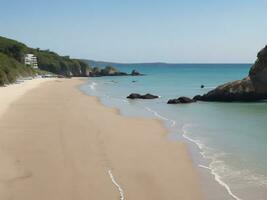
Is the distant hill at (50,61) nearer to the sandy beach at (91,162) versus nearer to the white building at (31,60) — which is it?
the white building at (31,60)

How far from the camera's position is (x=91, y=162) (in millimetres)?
18031

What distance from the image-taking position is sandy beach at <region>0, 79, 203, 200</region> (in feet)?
46.5

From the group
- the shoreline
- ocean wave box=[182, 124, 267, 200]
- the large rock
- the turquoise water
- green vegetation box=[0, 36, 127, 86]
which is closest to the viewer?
the shoreline

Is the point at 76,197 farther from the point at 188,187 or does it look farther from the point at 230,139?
the point at 230,139

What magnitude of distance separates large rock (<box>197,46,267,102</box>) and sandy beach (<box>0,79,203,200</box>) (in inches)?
809

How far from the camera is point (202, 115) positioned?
35.8m

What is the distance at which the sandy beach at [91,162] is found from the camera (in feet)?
46.5

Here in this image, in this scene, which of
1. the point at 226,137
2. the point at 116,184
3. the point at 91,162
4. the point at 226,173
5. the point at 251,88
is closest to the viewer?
the point at 116,184

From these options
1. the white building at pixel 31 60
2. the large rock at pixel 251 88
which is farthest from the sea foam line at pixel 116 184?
the white building at pixel 31 60

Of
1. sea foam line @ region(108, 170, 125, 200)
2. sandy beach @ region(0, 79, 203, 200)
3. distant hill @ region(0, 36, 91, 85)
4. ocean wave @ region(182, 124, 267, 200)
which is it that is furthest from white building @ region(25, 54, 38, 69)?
sea foam line @ region(108, 170, 125, 200)

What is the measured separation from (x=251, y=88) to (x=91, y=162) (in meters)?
33.0

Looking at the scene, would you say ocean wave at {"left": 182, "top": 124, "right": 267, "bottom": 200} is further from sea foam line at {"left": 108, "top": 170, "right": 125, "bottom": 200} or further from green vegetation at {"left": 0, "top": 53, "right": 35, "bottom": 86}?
green vegetation at {"left": 0, "top": 53, "right": 35, "bottom": 86}

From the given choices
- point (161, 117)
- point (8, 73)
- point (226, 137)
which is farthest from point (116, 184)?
point (8, 73)

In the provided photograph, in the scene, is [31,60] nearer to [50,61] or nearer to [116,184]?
[50,61]
